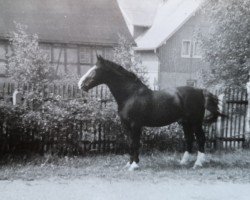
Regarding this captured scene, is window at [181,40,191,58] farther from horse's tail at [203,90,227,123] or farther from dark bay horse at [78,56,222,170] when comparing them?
dark bay horse at [78,56,222,170]

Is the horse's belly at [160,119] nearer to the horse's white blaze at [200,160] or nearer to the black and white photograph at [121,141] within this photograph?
the black and white photograph at [121,141]

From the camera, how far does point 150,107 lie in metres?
9.06

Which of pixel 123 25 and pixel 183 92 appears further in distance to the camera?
pixel 123 25

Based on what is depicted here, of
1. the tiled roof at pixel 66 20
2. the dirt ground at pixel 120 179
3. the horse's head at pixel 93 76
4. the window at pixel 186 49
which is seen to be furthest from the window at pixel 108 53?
the horse's head at pixel 93 76

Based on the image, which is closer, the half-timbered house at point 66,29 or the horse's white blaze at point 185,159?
the horse's white blaze at point 185,159

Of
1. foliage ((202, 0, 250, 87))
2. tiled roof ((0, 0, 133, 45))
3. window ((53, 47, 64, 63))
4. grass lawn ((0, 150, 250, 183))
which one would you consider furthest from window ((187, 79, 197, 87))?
grass lawn ((0, 150, 250, 183))

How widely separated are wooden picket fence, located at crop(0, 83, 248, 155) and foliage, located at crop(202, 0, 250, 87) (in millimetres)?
7269

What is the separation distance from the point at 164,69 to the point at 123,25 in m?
4.56

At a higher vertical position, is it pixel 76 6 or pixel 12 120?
pixel 76 6

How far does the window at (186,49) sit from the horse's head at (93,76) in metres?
24.6

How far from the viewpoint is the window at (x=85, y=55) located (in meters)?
29.2

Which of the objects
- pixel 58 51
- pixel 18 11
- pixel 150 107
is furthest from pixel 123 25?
pixel 150 107

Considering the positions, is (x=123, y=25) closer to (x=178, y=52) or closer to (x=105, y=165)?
(x=178, y=52)

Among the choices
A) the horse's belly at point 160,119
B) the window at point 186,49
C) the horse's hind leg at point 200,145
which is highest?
the window at point 186,49
